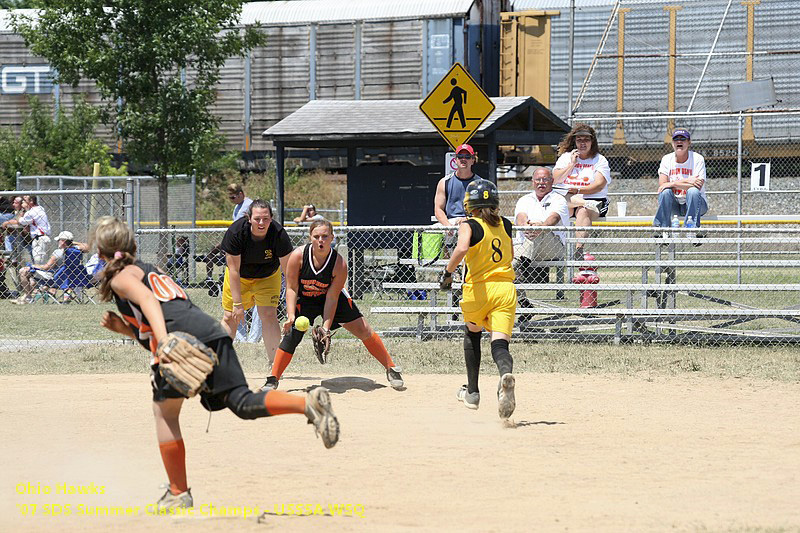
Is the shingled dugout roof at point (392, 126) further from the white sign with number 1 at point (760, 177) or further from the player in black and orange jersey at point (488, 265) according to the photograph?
the player in black and orange jersey at point (488, 265)

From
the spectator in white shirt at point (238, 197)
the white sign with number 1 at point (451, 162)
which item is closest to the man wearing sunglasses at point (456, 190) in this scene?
the white sign with number 1 at point (451, 162)

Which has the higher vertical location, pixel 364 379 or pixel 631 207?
pixel 631 207

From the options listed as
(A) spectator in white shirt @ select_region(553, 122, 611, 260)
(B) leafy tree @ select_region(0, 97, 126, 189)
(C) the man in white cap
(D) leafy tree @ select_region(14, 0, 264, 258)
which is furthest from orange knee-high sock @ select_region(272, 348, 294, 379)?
(B) leafy tree @ select_region(0, 97, 126, 189)

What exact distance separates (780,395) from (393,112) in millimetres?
Result: 10105

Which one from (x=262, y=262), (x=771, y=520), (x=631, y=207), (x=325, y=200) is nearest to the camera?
(x=771, y=520)

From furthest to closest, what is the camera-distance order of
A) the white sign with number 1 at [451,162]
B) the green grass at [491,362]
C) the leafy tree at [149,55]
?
the leafy tree at [149,55] < the white sign with number 1 at [451,162] < the green grass at [491,362]

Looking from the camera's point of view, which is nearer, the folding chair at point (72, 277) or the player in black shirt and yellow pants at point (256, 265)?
the player in black shirt and yellow pants at point (256, 265)

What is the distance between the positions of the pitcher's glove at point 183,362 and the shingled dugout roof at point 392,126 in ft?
38.1

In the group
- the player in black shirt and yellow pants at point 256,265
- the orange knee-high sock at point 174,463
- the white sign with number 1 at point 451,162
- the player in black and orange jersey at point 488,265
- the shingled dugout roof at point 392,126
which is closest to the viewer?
the orange knee-high sock at point 174,463

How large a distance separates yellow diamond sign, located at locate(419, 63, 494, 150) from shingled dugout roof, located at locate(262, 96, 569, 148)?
3509 millimetres

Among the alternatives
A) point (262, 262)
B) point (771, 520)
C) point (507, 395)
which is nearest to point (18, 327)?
point (262, 262)

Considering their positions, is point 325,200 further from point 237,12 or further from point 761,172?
point 761,172

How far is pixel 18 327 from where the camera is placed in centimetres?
1499

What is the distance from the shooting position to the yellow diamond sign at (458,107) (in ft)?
42.7
